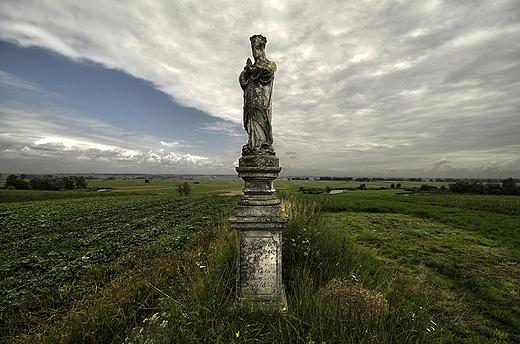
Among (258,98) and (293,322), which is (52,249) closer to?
(293,322)

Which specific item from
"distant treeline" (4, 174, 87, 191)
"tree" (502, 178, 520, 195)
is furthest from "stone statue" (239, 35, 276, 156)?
"distant treeline" (4, 174, 87, 191)

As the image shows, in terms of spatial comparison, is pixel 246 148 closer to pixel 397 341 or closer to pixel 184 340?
pixel 184 340

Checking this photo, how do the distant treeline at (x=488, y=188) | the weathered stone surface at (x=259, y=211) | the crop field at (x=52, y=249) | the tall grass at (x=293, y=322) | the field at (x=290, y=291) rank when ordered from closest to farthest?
the tall grass at (x=293, y=322) < the field at (x=290, y=291) < the weathered stone surface at (x=259, y=211) < the crop field at (x=52, y=249) < the distant treeline at (x=488, y=188)

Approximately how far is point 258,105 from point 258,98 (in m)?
0.12

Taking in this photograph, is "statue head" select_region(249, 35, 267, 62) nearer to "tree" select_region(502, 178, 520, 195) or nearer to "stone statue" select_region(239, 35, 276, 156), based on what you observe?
"stone statue" select_region(239, 35, 276, 156)

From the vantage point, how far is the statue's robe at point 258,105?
315 centimetres

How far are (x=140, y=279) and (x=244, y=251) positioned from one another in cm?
230

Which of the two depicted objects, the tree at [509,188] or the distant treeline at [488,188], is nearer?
the tree at [509,188]

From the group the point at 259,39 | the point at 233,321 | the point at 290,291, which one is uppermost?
the point at 259,39

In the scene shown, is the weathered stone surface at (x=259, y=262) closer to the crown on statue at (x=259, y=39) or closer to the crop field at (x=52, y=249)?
the crown on statue at (x=259, y=39)

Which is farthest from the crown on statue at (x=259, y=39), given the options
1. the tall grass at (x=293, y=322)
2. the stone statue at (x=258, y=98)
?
the tall grass at (x=293, y=322)

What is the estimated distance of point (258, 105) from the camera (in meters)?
3.19

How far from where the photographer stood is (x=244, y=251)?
2877 mm

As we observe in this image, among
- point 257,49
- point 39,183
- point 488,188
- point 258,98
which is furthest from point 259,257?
point 39,183
